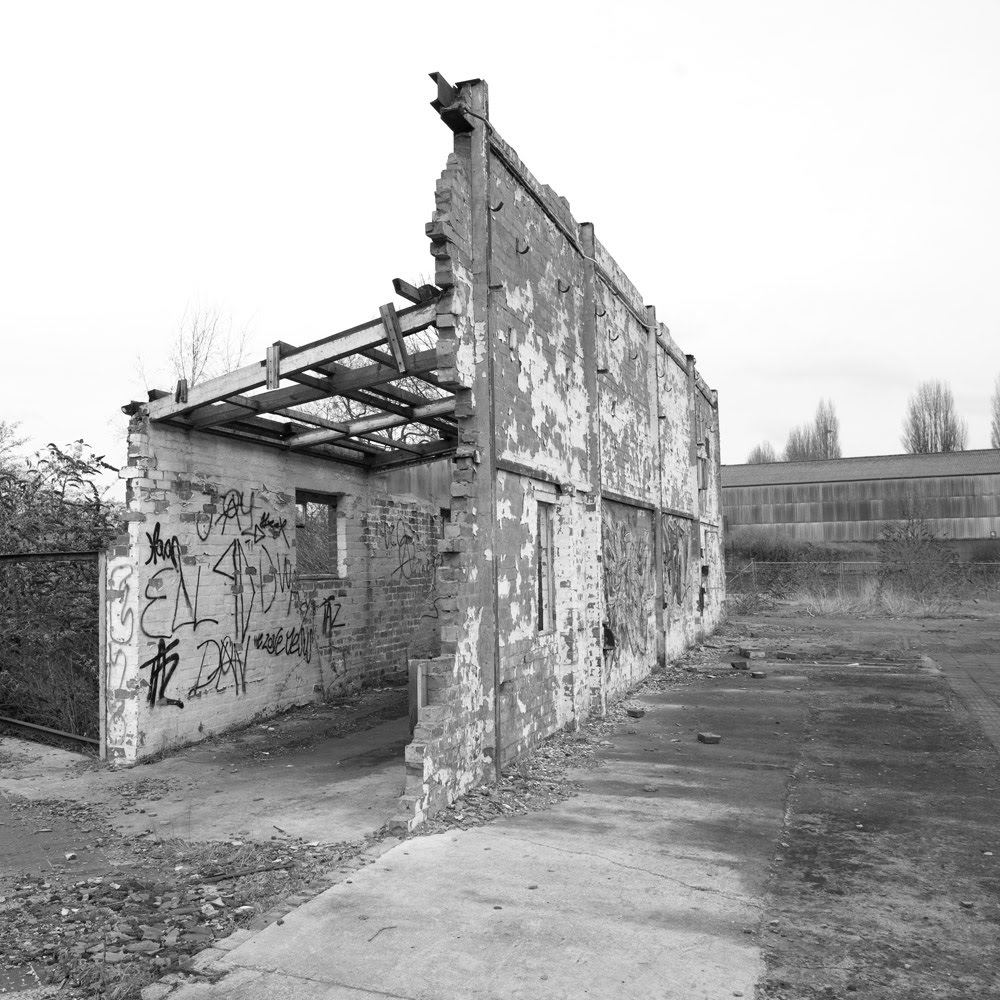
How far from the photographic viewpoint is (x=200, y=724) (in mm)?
8602

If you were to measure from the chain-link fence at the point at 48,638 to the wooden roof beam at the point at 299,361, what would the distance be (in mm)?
2527

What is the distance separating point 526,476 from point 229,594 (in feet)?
11.9

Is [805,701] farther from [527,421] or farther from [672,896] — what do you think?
[672,896]

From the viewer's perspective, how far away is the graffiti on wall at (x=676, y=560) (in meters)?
14.4

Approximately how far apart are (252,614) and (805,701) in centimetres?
716

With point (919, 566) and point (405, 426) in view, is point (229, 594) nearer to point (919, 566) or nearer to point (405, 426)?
point (405, 426)

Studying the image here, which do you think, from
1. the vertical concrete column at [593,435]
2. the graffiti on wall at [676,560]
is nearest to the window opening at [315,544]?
the graffiti on wall at [676,560]

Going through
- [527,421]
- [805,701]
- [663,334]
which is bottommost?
[805,701]

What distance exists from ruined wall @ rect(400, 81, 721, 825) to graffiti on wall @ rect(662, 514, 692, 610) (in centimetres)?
142

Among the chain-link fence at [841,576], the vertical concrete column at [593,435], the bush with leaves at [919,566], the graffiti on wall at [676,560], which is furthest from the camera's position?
the chain-link fence at [841,576]

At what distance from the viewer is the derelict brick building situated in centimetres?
677

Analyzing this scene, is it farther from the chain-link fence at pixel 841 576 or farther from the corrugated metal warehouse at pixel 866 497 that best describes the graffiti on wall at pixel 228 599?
the corrugated metal warehouse at pixel 866 497

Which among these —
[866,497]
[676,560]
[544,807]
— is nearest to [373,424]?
[544,807]

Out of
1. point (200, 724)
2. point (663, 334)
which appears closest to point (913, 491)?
point (663, 334)
